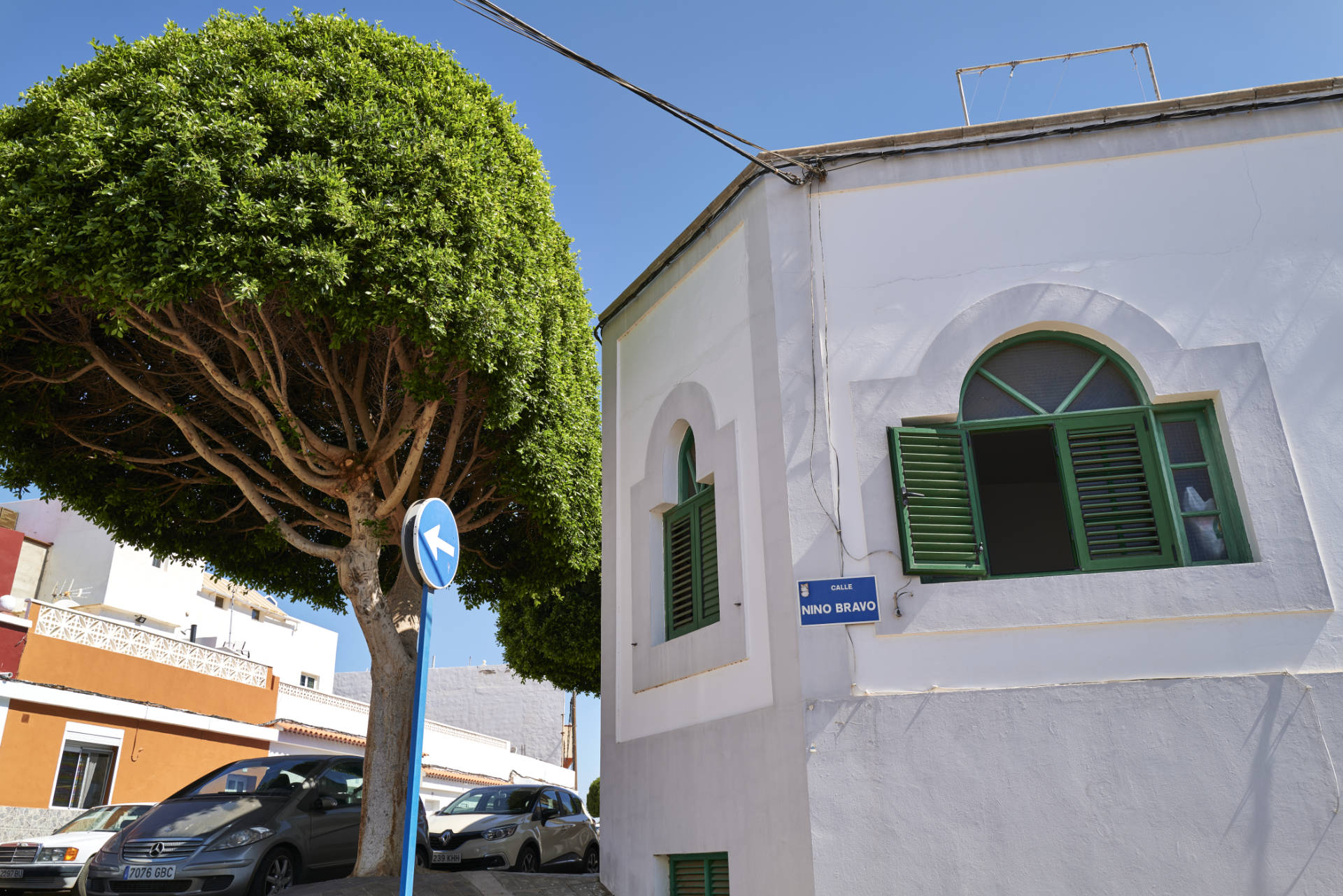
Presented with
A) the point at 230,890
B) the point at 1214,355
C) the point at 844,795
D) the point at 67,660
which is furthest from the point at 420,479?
the point at 67,660

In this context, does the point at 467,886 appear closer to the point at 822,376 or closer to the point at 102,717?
the point at 822,376

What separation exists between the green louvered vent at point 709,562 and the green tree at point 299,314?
2.50 meters

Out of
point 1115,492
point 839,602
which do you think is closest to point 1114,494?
point 1115,492

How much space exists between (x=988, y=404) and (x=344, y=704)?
26687 mm

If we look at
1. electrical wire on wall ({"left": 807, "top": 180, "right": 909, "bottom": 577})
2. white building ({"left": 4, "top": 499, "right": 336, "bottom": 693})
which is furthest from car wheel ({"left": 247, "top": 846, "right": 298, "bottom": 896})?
white building ({"left": 4, "top": 499, "right": 336, "bottom": 693})

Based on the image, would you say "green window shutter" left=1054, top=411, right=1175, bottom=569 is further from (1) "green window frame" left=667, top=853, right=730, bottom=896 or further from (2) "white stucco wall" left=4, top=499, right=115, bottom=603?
(2) "white stucco wall" left=4, top=499, right=115, bottom=603

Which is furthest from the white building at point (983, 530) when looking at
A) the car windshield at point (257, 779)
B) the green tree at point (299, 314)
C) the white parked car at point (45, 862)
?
the white parked car at point (45, 862)

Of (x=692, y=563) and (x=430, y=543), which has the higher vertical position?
(x=692, y=563)

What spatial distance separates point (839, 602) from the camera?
24.0 ft

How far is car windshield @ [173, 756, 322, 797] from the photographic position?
10812 mm

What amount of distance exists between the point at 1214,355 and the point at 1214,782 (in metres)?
3.18

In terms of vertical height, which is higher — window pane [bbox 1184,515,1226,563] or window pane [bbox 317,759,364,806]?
window pane [bbox 1184,515,1226,563]

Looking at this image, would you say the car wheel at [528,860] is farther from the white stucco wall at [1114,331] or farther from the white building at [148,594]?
the white building at [148,594]

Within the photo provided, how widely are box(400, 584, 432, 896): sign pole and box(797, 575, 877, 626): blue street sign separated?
122 inches
